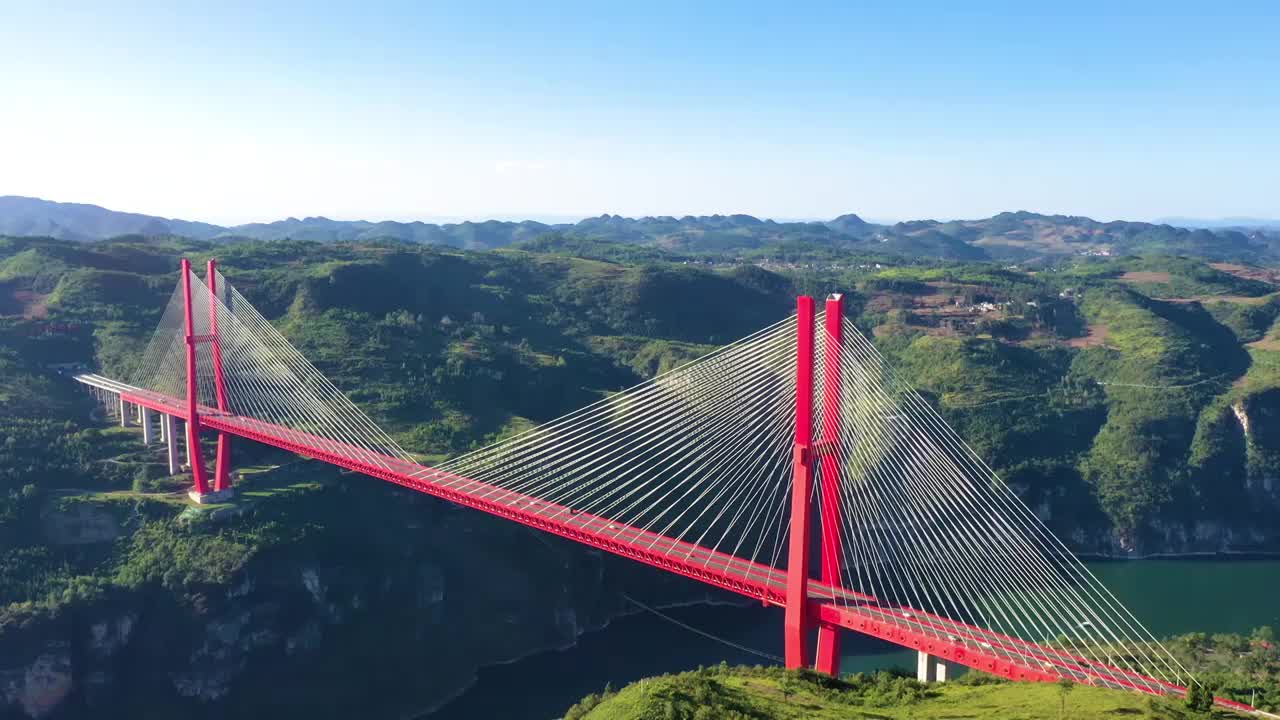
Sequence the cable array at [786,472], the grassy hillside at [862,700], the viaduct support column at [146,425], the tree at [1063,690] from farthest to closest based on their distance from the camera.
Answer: the viaduct support column at [146,425]
the cable array at [786,472]
the grassy hillside at [862,700]
the tree at [1063,690]

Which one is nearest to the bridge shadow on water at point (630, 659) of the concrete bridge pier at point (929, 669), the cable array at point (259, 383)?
the cable array at point (259, 383)

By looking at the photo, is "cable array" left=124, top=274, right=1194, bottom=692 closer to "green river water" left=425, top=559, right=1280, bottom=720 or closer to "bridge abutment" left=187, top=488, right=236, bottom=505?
"green river water" left=425, top=559, right=1280, bottom=720

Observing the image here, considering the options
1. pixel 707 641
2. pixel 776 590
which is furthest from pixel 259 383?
pixel 776 590

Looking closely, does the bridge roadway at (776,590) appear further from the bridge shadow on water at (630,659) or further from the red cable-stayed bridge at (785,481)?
the bridge shadow on water at (630,659)

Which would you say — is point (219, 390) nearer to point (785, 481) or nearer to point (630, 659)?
point (630, 659)

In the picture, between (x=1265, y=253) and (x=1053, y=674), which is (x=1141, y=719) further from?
(x=1265, y=253)

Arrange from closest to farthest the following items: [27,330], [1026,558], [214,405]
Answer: [1026,558] < [214,405] < [27,330]

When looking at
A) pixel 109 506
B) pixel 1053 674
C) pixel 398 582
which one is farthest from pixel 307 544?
pixel 1053 674
